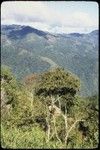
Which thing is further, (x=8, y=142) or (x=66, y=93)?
(x=66, y=93)

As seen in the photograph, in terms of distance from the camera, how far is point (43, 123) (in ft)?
45.4

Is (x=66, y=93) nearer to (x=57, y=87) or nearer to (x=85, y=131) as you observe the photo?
(x=57, y=87)

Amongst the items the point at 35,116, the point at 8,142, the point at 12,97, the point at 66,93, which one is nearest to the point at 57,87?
the point at 66,93

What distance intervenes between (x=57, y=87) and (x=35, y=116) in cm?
207

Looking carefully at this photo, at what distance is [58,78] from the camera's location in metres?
12.9

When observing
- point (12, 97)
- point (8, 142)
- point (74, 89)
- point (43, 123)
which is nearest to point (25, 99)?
point (12, 97)

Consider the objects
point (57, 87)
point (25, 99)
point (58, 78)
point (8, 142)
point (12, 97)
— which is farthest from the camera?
point (25, 99)

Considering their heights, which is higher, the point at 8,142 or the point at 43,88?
the point at 43,88

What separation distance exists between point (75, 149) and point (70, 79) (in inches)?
370

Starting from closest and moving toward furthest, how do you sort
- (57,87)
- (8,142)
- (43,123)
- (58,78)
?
(8,142) → (57,87) → (58,78) → (43,123)

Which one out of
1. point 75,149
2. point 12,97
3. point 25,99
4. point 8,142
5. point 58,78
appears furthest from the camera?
point 25,99

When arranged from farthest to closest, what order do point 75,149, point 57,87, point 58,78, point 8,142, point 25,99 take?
point 25,99 → point 58,78 → point 57,87 → point 8,142 → point 75,149

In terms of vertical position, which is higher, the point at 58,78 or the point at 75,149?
the point at 58,78

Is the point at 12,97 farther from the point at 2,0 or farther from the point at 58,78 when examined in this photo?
the point at 2,0
